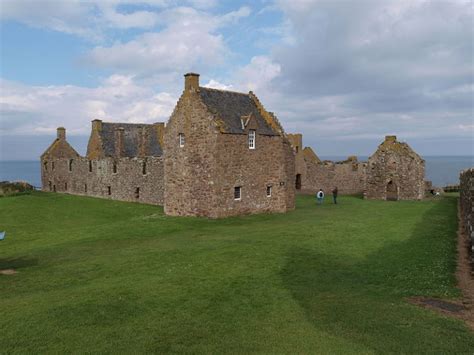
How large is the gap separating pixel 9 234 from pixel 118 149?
24.0m

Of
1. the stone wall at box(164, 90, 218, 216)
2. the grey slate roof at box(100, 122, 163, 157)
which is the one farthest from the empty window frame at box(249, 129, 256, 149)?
the grey slate roof at box(100, 122, 163, 157)

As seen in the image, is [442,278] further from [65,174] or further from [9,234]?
[65,174]

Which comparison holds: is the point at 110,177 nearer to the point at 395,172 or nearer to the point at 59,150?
the point at 59,150

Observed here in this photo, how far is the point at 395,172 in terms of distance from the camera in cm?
4403

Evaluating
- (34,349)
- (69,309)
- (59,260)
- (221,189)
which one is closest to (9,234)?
(59,260)

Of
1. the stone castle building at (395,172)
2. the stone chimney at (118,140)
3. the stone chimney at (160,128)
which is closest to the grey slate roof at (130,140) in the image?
the stone chimney at (160,128)

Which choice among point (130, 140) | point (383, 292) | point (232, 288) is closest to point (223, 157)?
point (232, 288)

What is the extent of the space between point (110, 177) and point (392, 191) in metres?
31.5

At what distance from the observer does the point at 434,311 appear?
36.8 feet

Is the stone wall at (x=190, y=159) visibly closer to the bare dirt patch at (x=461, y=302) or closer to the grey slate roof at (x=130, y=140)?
the bare dirt patch at (x=461, y=302)

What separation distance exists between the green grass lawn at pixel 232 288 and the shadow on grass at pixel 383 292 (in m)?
0.04

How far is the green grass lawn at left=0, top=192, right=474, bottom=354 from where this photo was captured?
972cm

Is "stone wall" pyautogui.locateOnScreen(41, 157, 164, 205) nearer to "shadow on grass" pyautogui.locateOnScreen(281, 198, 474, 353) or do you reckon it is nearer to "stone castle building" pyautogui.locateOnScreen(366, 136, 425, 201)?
"stone castle building" pyautogui.locateOnScreen(366, 136, 425, 201)

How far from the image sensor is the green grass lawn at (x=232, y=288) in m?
9.72
